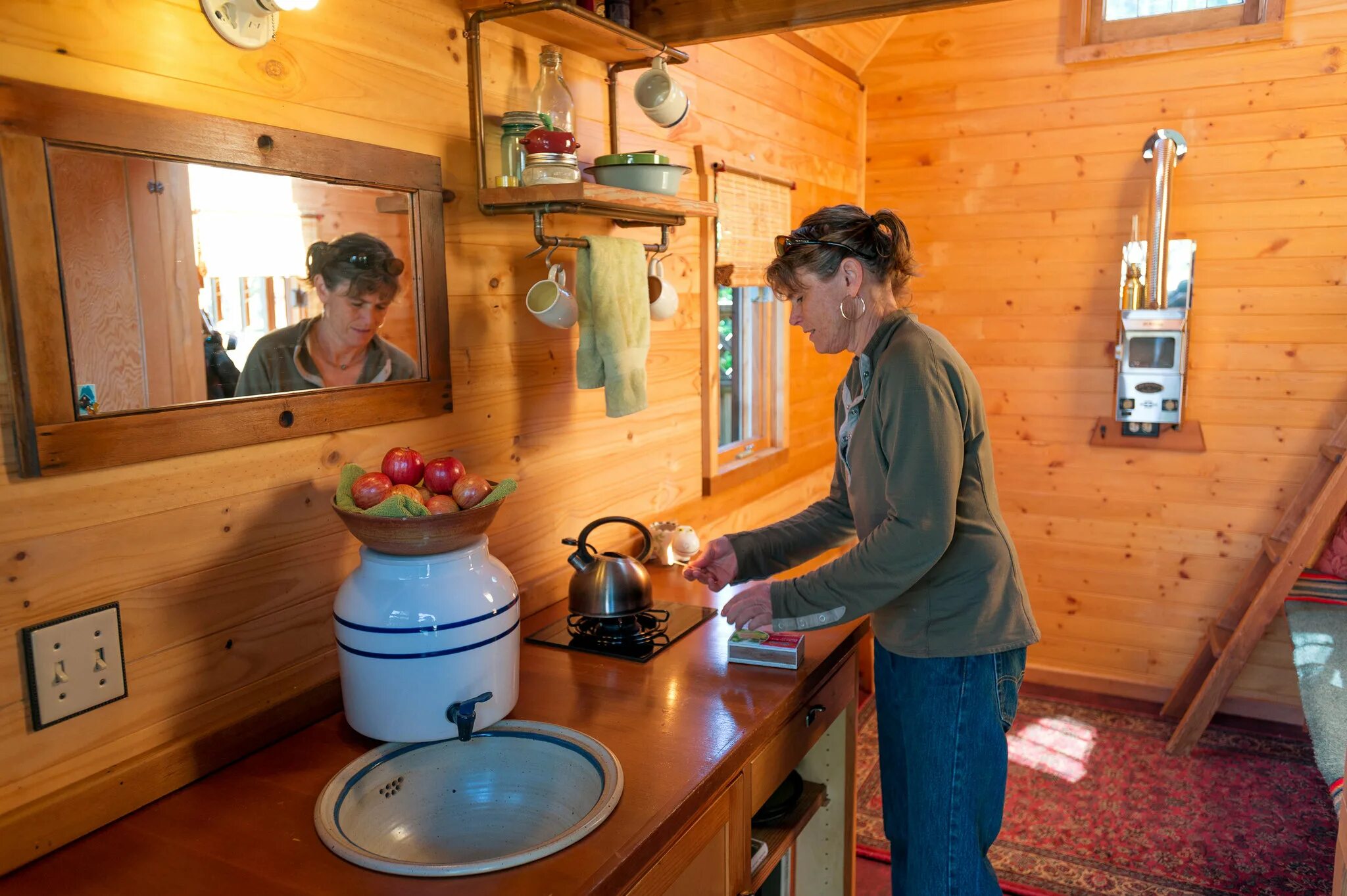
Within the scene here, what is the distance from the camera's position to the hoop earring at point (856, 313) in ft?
5.72

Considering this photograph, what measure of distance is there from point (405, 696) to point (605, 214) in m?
1.03

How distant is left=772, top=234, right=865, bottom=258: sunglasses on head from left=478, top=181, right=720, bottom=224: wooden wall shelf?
26 centimetres

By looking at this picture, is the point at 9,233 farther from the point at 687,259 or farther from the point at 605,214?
the point at 687,259

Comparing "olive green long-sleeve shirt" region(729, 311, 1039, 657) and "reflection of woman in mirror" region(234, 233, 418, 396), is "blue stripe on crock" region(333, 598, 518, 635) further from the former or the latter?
"olive green long-sleeve shirt" region(729, 311, 1039, 657)

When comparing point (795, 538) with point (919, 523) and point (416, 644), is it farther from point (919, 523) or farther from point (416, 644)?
point (416, 644)

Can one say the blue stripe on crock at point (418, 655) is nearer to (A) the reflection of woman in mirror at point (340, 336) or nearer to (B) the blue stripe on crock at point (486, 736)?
(B) the blue stripe on crock at point (486, 736)

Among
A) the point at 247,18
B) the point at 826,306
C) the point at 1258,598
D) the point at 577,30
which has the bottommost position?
the point at 1258,598

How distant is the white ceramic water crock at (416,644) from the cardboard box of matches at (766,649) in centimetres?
49

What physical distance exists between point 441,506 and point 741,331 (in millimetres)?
2013

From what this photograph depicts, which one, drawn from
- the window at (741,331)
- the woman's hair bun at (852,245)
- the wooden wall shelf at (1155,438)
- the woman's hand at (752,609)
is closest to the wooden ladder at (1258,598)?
the wooden wall shelf at (1155,438)

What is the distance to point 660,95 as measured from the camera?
1.99 meters

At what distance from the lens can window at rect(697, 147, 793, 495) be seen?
2.69 meters

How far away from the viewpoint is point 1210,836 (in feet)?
9.25

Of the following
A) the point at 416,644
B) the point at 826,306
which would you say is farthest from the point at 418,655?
the point at 826,306
